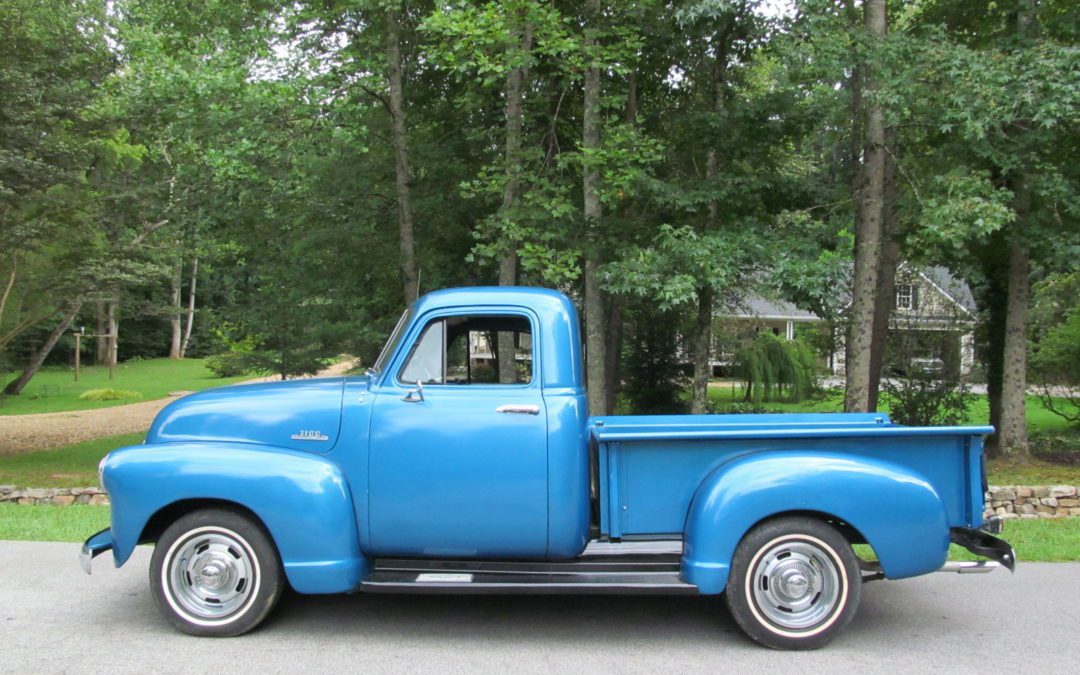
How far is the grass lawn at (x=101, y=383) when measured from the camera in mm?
25231

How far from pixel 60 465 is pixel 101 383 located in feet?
73.2

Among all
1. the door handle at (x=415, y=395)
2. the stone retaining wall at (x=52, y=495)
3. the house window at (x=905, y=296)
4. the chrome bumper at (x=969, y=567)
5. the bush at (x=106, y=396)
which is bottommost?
the stone retaining wall at (x=52, y=495)

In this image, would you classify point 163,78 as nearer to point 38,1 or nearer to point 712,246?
point 38,1

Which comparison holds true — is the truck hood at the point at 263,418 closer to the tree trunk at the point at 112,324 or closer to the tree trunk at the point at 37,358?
the tree trunk at the point at 37,358

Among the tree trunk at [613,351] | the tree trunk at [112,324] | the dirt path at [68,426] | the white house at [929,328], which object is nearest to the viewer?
the white house at [929,328]

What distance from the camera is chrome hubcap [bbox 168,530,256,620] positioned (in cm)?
477

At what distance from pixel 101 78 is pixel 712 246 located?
36.9 ft

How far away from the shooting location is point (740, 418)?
582cm

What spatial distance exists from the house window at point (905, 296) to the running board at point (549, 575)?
Answer: 12.0m

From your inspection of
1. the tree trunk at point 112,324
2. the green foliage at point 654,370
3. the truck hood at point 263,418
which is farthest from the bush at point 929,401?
the tree trunk at point 112,324

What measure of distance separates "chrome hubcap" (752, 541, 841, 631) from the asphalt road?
21 centimetres

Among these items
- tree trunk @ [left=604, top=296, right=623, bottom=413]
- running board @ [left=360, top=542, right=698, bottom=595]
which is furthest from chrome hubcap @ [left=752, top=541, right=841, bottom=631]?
tree trunk @ [left=604, top=296, right=623, bottom=413]

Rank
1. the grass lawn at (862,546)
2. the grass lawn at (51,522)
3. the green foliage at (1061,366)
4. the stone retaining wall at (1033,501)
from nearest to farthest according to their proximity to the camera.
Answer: the grass lawn at (862,546) → the grass lawn at (51,522) → the stone retaining wall at (1033,501) → the green foliage at (1061,366)

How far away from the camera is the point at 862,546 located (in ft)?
22.6
